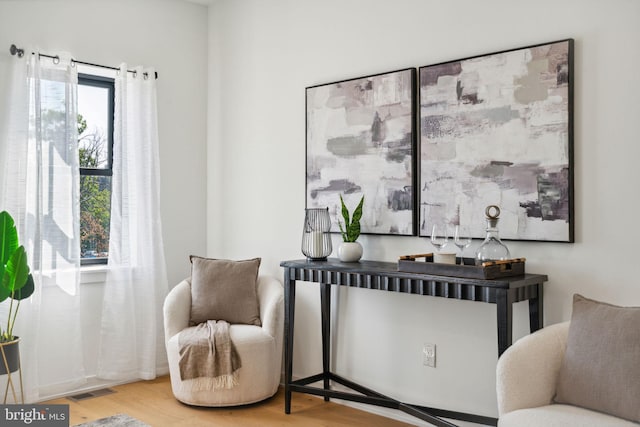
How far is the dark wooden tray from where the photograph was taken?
2711 millimetres

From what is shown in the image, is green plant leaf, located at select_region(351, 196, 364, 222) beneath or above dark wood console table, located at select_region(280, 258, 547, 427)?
above

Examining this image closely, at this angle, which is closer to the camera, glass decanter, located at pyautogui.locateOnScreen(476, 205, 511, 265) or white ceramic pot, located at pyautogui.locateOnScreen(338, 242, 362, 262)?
glass decanter, located at pyautogui.locateOnScreen(476, 205, 511, 265)

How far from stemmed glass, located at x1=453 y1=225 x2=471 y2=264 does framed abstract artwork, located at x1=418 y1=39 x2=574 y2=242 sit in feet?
0.11

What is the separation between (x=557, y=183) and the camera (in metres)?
2.88

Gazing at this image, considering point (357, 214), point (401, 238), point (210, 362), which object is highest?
point (357, 214)

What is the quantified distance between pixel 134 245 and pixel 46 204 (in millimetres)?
706

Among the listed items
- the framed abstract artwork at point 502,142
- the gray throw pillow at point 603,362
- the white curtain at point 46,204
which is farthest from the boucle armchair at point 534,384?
the white curtain at point 46,204

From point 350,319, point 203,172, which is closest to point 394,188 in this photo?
point 350,319

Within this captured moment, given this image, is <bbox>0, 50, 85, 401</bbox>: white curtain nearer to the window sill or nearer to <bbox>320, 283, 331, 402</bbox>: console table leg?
the window sill

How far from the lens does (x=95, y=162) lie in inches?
173

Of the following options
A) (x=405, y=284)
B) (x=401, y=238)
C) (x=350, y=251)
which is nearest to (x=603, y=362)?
(x=405, y=284)

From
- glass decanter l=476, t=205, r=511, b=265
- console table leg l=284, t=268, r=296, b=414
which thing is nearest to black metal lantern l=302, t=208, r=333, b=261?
console table leg l=284, t=268, r=296, b=414

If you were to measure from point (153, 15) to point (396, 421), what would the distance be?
3380 mm

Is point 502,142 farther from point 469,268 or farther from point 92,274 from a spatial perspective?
point 92,274
